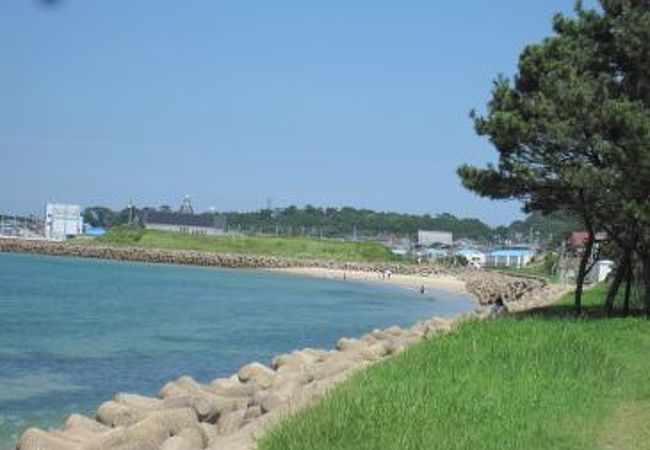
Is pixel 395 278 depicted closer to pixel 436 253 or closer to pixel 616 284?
pixel 436 253

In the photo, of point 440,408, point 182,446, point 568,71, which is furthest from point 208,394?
point 568,71

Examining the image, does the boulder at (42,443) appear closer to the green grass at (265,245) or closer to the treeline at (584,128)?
the treeline at (584,128)

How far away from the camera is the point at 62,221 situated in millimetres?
172000

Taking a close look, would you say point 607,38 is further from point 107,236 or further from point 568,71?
point 107,236

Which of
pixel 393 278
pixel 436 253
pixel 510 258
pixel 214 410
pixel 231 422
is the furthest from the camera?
pixel 436 253

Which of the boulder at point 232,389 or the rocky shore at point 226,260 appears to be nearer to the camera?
the boulder at point 232,389

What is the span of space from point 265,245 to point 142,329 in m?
100

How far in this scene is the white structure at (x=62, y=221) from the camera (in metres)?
171

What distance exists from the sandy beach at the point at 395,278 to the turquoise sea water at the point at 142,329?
1378 centimetres

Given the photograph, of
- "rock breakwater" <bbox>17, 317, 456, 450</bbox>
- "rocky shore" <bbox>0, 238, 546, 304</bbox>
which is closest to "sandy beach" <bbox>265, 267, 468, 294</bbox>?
"rocky shore" <bbox>0, 238, 546, 304</bbox>

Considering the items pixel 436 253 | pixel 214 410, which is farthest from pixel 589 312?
pixel 436 253

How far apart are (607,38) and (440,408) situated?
49.8 ft

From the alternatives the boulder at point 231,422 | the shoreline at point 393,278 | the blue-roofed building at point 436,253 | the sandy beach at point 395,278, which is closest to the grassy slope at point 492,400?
the boulder at point 231,422

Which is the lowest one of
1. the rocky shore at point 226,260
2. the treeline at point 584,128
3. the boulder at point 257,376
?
the rocky shore at point 226,260
